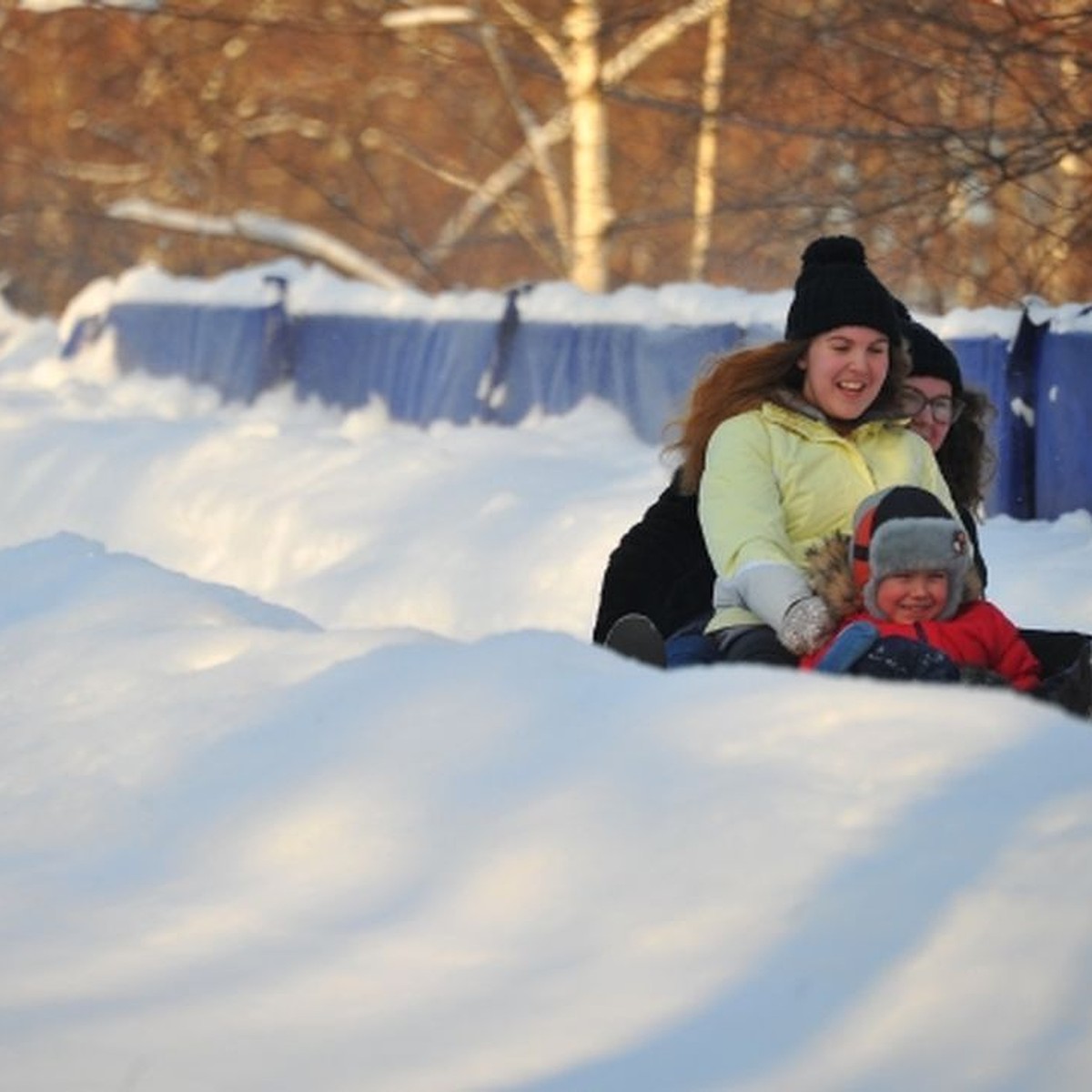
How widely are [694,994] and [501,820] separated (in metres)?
0.68

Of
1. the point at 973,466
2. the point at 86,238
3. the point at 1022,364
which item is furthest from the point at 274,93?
the point at 973,466

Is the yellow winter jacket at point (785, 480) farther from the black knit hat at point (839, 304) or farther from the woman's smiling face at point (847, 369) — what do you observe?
the black knit hat at point (839, 304)

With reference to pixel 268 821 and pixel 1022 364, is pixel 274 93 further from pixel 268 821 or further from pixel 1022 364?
pixel 268 821

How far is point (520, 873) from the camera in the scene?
14.6 feet

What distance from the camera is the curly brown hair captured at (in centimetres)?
749

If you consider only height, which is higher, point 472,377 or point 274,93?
point 274,93

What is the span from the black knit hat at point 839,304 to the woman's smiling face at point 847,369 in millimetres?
21

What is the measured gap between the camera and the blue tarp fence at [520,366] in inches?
507

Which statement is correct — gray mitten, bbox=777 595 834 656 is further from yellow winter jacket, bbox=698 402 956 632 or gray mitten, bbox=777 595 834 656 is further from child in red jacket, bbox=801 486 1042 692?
yellow winter jacket, bbox=698 402 956 632

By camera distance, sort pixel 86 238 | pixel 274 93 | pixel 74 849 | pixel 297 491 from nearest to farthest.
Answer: pixel 74 849 < pixel 297 491 < pixel 274 93 < pixel 86 238

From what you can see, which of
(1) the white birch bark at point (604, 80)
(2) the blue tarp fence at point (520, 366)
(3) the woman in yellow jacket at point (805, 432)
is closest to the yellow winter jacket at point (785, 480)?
(3) the woman in yellow jacket at point (805, 432)

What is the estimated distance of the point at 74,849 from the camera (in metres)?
5.14

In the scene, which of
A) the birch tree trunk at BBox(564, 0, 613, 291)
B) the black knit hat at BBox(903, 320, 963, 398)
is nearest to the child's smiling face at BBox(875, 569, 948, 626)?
the black knit hat at BBox(903, 320, 963, 398)

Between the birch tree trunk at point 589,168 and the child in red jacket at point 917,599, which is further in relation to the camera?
the birch tree trunk at point 589,168
